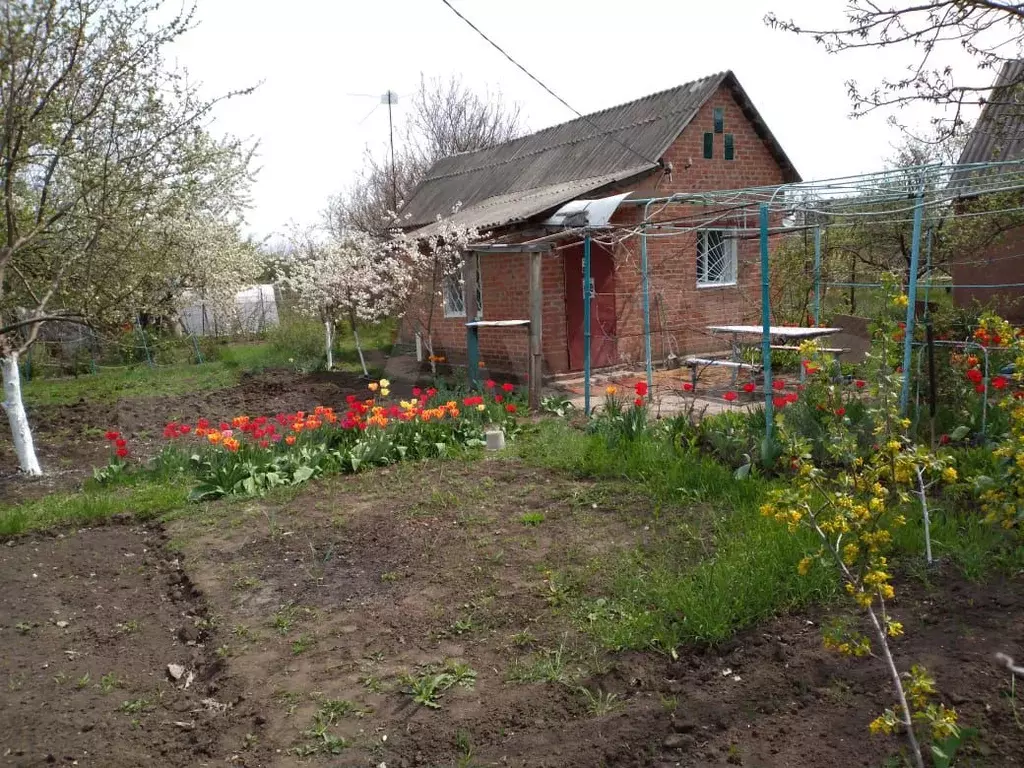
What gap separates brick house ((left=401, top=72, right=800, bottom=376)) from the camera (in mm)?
11914

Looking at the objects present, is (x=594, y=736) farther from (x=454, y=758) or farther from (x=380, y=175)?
(x=380, y=175)

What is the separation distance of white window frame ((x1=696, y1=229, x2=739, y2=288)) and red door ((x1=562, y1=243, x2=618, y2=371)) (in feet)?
5.95

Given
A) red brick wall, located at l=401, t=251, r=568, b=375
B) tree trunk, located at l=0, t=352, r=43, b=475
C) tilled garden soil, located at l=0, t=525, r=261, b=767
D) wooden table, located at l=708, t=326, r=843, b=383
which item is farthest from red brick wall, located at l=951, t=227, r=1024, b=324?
tree trunk, located at l=0, t=352, r=43, b=475

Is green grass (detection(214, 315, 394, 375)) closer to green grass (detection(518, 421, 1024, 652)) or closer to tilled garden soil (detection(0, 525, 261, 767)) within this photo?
tilled garden soil (detection(0, 525, 261, 767))

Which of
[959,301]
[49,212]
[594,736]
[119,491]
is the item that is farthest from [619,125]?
[594,736]

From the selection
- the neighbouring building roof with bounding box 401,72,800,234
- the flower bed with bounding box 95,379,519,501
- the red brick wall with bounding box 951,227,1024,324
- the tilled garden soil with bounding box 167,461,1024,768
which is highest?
the neighbouring building roof with bounding box 401,72,800,234

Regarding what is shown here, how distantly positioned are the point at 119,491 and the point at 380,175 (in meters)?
22.5

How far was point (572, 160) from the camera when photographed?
1430cm

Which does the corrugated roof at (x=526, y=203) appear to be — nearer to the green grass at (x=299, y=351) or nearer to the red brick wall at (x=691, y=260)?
the red brick wall at (x=691, y=260)

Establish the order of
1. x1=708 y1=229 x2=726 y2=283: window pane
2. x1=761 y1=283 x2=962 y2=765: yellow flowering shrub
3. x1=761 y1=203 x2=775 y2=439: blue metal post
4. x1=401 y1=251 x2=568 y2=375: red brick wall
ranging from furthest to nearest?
x1=708 y1=229 x2=726 y2=283: window pane → x1=401 y1=251 x2=568 y2=375: red brick wall → x1=761 y1=203 x2=775 y2=439: blue metal post → x1=761 y1=283 x2=962 y2=765: yellow flowering shrub

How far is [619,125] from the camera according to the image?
1415cm

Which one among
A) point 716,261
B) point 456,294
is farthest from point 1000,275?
point 456,294

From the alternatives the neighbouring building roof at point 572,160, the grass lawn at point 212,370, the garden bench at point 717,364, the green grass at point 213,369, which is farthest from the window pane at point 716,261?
the green grass at point 213,369

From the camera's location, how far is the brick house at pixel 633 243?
39.1 feet
